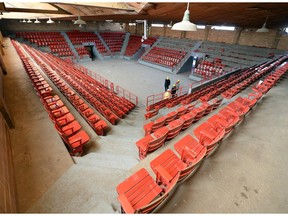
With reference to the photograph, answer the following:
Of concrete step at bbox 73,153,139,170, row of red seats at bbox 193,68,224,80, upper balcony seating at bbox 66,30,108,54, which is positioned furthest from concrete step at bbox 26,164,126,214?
upper balcony seating at bbox 66,30,108,54

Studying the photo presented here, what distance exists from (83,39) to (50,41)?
4.53 metres

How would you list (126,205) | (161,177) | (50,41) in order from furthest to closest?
1. (50,41)
2. (161,177)
3. (126,205)

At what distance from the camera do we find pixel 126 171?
320cm

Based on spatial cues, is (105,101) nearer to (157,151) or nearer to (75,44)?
(157,151)

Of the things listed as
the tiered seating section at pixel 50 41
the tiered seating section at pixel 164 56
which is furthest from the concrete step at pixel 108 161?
the tiered seating section at pixel 50 41

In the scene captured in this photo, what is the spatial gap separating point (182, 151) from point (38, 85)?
263 inches

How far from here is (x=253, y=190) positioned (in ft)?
9.05

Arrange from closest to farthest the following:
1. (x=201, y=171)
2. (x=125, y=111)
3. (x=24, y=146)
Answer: (x=201, y=171)
(x=24, y=146)
(x=125, y=111)

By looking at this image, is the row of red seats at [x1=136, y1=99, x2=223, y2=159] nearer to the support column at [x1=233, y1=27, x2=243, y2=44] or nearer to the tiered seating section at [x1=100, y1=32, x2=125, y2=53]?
the support column at [x1=233, y1=27, x2=243, y2=44]

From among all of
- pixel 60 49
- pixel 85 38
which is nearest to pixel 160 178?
pixel 60 49

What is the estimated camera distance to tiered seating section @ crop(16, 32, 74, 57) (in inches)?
800

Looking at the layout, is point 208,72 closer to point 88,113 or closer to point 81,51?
point 88,113

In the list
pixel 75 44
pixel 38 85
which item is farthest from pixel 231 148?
pixel 75 44

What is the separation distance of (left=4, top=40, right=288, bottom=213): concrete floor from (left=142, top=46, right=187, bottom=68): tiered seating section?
13973mm
